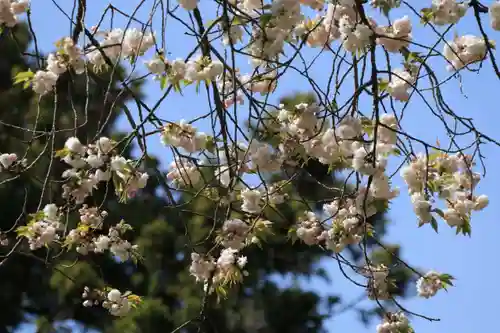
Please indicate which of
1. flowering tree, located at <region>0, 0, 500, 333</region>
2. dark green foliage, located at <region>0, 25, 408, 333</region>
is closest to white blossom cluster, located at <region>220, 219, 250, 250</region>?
flowering tree, located at <region>0, 0, 500, 333</region>

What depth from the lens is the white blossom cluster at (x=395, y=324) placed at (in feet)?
5.65

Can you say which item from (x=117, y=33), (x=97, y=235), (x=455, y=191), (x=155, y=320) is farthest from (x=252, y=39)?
(x=155, y=320)

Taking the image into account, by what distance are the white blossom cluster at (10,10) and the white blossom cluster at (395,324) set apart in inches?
35.3

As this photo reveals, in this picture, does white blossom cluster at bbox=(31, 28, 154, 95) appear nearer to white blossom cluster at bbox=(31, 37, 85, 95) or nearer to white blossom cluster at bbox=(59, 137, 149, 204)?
white blossom cluster at bbox=(31, 37, 85, 95)

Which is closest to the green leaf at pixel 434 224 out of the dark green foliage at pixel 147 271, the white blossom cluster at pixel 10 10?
the white blossom cluster at pixel 10 10

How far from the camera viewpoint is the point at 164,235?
5352mm

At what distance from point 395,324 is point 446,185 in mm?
346

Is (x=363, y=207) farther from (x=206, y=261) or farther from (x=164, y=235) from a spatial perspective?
(x=164, y=235)

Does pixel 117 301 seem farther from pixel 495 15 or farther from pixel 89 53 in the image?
pixel 495 15

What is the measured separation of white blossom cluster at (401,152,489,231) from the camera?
59.3 inches

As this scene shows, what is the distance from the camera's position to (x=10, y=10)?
1680 millimetres

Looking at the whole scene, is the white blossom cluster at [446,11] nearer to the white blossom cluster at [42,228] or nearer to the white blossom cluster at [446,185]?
the white blossom cluster at [446,185]

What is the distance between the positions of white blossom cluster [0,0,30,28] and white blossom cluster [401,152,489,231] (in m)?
0.76

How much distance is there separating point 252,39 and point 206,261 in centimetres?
39
